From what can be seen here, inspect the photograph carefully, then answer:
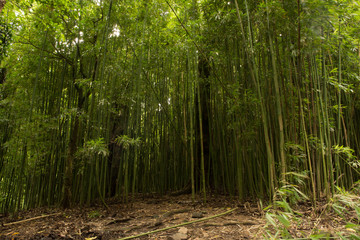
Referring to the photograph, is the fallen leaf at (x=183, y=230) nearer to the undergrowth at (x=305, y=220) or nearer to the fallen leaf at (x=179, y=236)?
the fallen leaf at (x=179, y=236)

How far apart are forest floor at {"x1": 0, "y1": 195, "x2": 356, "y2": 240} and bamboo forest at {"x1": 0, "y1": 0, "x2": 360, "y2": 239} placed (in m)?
0.24

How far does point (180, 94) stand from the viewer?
4574 millimetres

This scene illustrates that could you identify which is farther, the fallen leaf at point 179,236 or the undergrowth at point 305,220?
the fallen leaf at point 179,236

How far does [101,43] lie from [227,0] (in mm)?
1992

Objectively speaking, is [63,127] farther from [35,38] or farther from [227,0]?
[227,0]

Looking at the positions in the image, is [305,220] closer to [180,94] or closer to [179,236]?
[179,236]

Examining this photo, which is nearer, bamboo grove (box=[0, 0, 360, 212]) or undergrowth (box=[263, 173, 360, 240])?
undergrowth (box=[263, 173, 360, 240])

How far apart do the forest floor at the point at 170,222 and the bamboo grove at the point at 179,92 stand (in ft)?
0.95

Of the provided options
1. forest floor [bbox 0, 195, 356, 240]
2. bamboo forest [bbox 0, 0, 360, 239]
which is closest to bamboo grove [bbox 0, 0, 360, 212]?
bamboo forest [bbox 0, 0, 360, 239]

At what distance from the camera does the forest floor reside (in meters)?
1.81

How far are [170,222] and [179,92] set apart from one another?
2.68 metres

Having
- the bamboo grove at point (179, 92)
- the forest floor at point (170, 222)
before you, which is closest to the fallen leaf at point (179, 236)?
the forest floor at point (170, 222)

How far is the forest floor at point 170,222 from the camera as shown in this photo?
5.93 feet

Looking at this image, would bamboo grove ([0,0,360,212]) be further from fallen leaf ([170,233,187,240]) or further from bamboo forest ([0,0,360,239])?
fallen leaf ([170,233,187,240])
